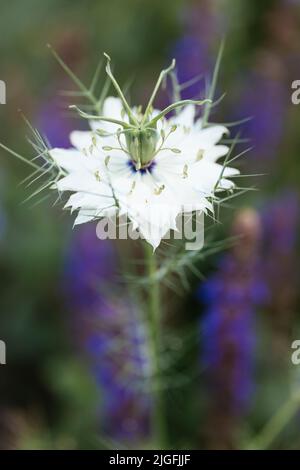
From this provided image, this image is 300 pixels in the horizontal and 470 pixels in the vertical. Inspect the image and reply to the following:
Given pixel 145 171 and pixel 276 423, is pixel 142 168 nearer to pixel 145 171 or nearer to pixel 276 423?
pixel 145 171

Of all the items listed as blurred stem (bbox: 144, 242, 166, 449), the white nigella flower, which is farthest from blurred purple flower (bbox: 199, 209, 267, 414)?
the white nigella flower

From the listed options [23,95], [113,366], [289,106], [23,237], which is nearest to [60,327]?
[23,237]

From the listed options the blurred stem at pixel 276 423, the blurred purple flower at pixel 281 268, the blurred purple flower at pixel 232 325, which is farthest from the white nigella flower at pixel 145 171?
the blurred purple flower at pixel 281 268

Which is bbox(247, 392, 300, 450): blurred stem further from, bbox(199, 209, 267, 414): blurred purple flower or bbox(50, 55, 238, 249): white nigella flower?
bbox(50, 55, 238, 249): white nigella flower

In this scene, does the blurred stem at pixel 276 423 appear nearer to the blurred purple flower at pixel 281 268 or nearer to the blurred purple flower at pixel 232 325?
the blurred purple flower at pixel 232 325
